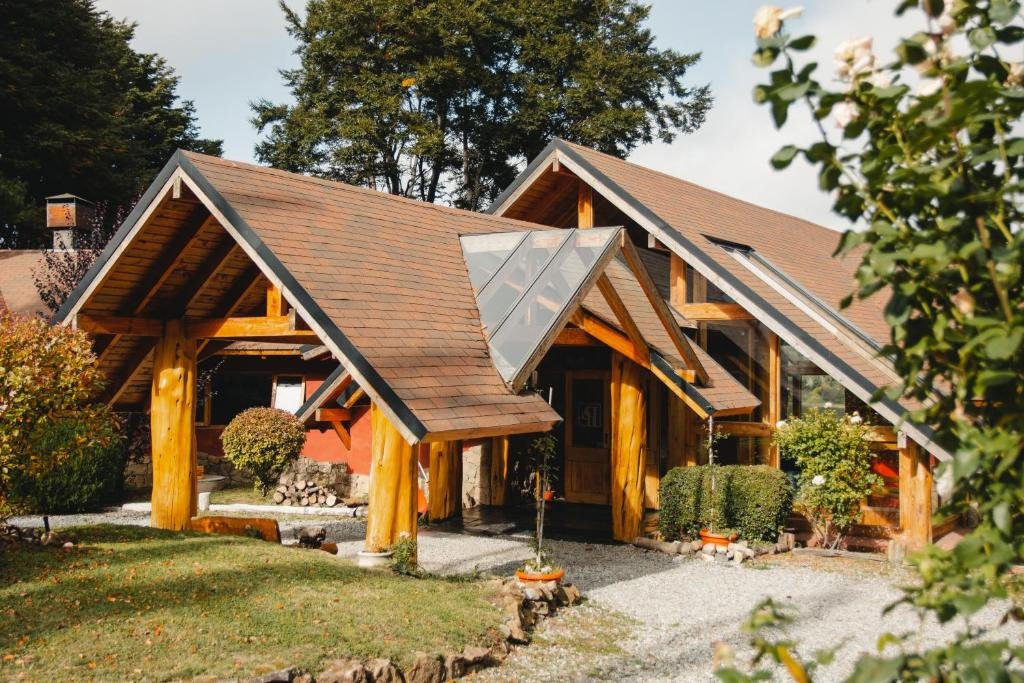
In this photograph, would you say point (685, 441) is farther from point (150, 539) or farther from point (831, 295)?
point (150, 539)

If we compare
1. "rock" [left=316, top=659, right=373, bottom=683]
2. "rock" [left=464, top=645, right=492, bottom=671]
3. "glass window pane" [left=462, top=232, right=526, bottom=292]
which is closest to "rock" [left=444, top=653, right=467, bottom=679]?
"rock" [left=464, top=645, right=492, bottom=671]

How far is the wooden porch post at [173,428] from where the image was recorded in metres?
11.1

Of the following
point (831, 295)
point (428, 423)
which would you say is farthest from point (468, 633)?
point (831, 295)

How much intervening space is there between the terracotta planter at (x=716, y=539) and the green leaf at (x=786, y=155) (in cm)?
1089

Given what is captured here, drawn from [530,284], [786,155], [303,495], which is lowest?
[303,495]

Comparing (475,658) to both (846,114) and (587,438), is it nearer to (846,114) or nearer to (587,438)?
(846,114)

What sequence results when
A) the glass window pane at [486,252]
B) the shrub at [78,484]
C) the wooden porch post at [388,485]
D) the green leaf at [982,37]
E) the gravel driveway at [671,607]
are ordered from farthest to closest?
the shrub at [78,484] → the glass window pane at [486,252] → the wooden porch post at [388,485] → the gravel driveway at [671,607] → the green leaf at [982,37]

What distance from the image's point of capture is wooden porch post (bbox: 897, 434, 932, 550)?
11797 millimetres

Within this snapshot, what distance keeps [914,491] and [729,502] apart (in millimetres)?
2458

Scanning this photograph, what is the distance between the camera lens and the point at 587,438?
16297 millimetres

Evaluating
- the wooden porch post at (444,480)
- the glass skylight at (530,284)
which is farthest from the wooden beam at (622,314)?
the wooden porch post at (444,480)

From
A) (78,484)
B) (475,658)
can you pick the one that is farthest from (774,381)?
(78,484)

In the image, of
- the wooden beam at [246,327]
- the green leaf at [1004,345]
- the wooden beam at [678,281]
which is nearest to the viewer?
the green leaf at [1004,345]

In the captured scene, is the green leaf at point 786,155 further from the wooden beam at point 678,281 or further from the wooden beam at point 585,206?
the wooden beam at point 585,206
